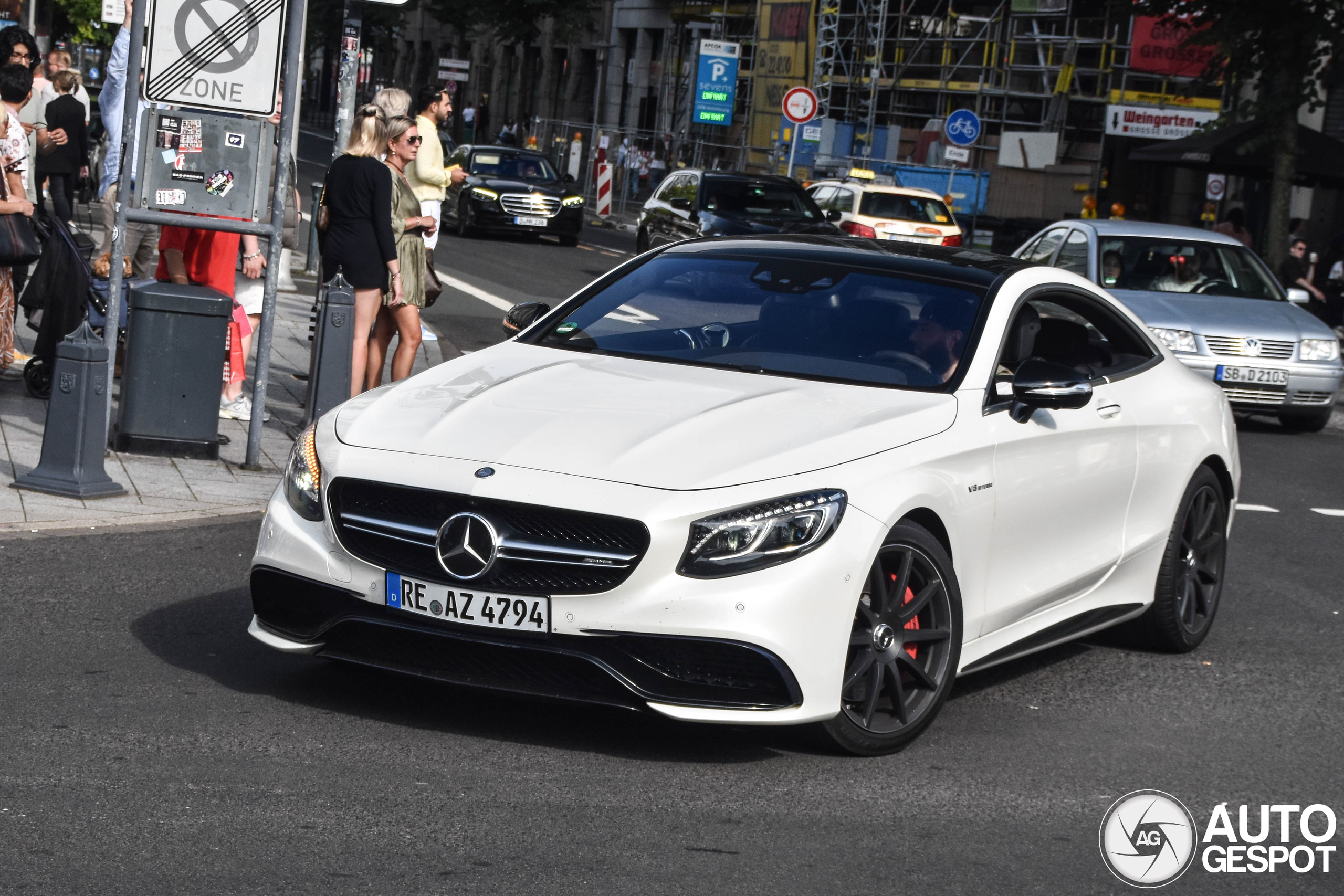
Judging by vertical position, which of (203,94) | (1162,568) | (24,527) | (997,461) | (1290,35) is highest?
(1290,35)

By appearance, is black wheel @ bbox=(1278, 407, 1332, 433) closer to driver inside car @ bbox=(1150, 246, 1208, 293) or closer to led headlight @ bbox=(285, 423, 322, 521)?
driver inside car @ bbox=(1150, 246, 1208, 293)

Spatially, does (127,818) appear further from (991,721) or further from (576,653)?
(991,721)

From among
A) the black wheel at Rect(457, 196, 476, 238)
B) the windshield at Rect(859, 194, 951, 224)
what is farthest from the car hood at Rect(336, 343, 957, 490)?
the black wheel at Rect(457, 196, 476, 238)

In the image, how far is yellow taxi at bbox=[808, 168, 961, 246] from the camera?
26.5m

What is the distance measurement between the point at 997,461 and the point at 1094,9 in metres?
37.0

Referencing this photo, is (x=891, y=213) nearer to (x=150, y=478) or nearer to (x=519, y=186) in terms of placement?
(x=519, y=186)

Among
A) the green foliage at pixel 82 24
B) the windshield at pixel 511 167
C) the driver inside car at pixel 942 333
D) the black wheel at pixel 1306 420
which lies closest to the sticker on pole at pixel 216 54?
the driver inside car at pixel 942 333

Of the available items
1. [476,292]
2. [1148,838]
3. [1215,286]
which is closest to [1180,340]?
[1215,286]

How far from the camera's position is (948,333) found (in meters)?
6.03

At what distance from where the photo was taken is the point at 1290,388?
14.8m

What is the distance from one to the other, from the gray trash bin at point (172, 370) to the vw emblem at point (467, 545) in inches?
196

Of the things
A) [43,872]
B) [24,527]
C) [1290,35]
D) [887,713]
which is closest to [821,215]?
[1290,35]

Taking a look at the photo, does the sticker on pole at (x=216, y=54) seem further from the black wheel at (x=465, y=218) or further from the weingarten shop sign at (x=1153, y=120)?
the weingarten shop sign at (x=1153, y=120)

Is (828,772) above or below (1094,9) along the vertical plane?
below
